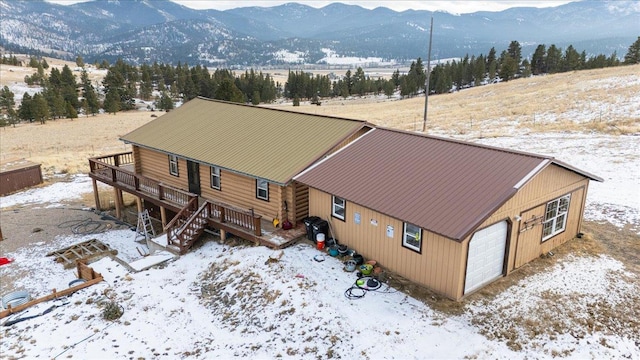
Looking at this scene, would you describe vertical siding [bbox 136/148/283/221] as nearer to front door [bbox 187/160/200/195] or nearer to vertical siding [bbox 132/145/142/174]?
front door [bbox 187/160/200/195]

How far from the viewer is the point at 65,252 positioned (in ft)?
61.4

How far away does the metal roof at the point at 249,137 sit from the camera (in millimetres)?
17016

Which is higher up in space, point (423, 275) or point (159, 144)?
point (159, 144)

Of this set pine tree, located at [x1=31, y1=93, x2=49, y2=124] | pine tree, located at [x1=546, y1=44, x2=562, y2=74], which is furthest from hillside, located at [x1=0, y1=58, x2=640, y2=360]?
pine tree, located at [x1=546, y1=44, x2=562, y2=74]

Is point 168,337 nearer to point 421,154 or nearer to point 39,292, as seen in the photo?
point 39,292

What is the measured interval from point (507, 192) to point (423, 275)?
3269 mm

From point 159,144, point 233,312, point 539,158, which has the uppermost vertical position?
point 539,158

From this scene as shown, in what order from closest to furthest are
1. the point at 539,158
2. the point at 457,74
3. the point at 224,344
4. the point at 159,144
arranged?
the point at 224,344, the point at 539,158, the point at 159,144, the point at 457,74

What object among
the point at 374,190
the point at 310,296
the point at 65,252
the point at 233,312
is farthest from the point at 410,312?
the point at 65,252

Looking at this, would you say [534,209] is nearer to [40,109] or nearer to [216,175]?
[216,175]

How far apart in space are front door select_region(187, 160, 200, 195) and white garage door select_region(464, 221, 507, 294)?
12.8 metres

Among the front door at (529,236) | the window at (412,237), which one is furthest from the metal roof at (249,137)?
the front door at (529,236)

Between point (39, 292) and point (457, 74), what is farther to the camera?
point (457, 74)

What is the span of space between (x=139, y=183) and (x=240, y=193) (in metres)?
6.54
